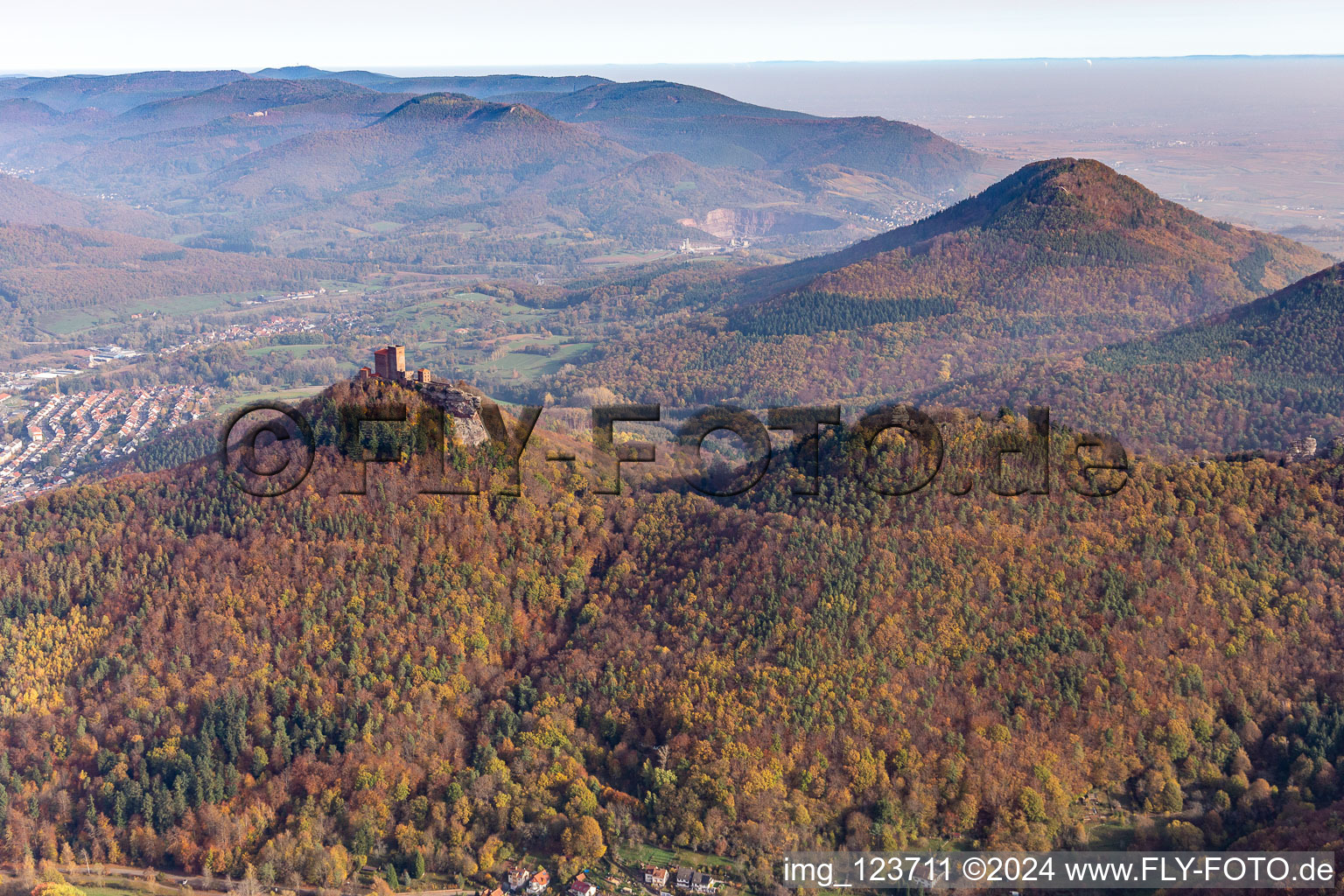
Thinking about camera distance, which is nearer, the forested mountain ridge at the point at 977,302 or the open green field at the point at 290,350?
the forested mountain ridge at the point at 977,302

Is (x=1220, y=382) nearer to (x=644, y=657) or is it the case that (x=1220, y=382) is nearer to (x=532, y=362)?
(x=644, y=657)

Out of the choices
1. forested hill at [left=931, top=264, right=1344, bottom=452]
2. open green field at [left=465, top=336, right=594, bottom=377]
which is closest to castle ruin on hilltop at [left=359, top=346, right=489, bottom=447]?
forested hill at [left=931, top=264, right=1344, bottom=452]

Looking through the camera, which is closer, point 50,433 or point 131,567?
point 131,567

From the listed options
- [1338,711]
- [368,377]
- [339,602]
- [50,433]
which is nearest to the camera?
[1338,711]

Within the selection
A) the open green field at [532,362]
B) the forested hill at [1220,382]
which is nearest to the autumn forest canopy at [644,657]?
the forested hill at [1220,382]

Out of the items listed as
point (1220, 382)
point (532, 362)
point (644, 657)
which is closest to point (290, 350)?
point (532, 362)

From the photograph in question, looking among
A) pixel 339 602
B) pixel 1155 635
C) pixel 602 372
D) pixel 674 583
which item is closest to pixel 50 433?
pixel 602 372

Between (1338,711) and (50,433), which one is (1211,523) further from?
(50,433)

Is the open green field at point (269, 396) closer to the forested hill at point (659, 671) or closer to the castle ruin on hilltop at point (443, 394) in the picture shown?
the castle ruin on hilltop at point (443, 394)
